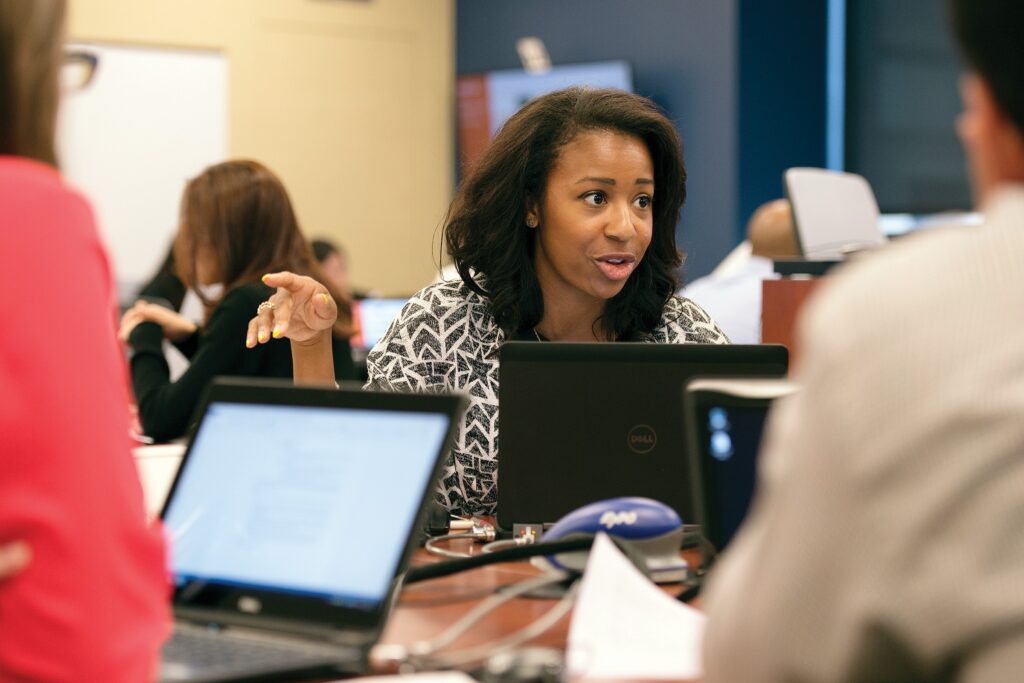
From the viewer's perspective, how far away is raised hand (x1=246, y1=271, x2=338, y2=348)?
2.22 meters

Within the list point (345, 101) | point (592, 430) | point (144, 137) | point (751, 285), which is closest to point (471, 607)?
point (592, 430)

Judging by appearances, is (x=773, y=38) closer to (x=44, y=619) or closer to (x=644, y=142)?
(x=644, y=142)

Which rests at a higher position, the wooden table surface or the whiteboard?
the whiteboard

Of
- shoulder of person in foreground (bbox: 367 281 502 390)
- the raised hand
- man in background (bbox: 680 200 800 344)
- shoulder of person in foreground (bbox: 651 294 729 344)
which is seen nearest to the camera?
the raised hand

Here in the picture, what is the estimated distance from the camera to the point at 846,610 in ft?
2.30

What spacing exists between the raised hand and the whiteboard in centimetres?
415

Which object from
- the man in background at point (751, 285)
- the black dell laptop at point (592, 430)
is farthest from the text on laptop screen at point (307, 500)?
the man in background at point (751, 285)

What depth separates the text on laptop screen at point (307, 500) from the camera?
1.22m

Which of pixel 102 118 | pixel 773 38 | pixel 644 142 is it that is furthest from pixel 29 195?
pixel 102 118

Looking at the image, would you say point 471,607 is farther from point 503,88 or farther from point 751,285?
point 503,88

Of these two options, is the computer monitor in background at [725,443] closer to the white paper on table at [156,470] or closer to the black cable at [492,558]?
the black cable at [492,558]

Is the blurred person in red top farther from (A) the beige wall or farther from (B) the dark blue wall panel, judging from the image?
(A) the beige wall

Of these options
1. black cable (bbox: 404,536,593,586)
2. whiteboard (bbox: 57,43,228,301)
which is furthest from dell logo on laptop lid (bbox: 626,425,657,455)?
whiteboard (bbox: 57,43,228,301)

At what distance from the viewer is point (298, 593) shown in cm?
122
